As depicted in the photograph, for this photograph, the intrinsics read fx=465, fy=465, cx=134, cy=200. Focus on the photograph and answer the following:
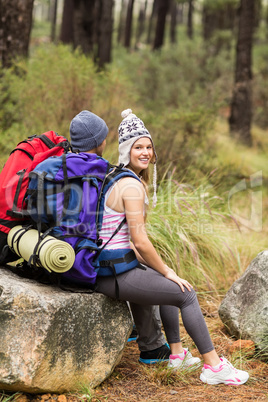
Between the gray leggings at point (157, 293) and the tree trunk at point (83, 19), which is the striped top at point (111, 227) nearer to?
the gray leggings at point (157, 293)

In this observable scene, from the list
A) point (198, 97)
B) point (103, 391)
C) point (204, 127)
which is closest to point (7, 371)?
point (103, 391)

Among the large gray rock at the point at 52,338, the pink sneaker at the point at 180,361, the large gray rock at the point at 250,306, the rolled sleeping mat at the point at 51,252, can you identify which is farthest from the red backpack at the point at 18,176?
the large gray rock at the point at 250,306

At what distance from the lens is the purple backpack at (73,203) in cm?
273

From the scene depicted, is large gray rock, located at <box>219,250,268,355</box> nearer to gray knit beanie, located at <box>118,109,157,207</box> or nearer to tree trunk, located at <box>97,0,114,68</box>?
gray knit beanie, located at <box>118,109,157,207</box>

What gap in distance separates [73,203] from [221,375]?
4.87 feet

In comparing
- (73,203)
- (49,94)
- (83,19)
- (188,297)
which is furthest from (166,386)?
(83,19)

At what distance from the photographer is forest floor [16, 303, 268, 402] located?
9.51 feet

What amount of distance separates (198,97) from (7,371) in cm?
974

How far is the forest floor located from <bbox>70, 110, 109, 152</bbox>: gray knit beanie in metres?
1.53

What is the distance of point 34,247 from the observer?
2668mm

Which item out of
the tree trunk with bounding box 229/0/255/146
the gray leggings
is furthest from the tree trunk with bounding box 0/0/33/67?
the tree trunk with bounding box 229/0/255/146

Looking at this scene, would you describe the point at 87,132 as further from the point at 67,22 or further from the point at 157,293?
the point at 67,22

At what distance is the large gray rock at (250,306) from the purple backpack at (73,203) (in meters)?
1.48

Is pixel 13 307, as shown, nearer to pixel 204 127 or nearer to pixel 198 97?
pixel 204 127
